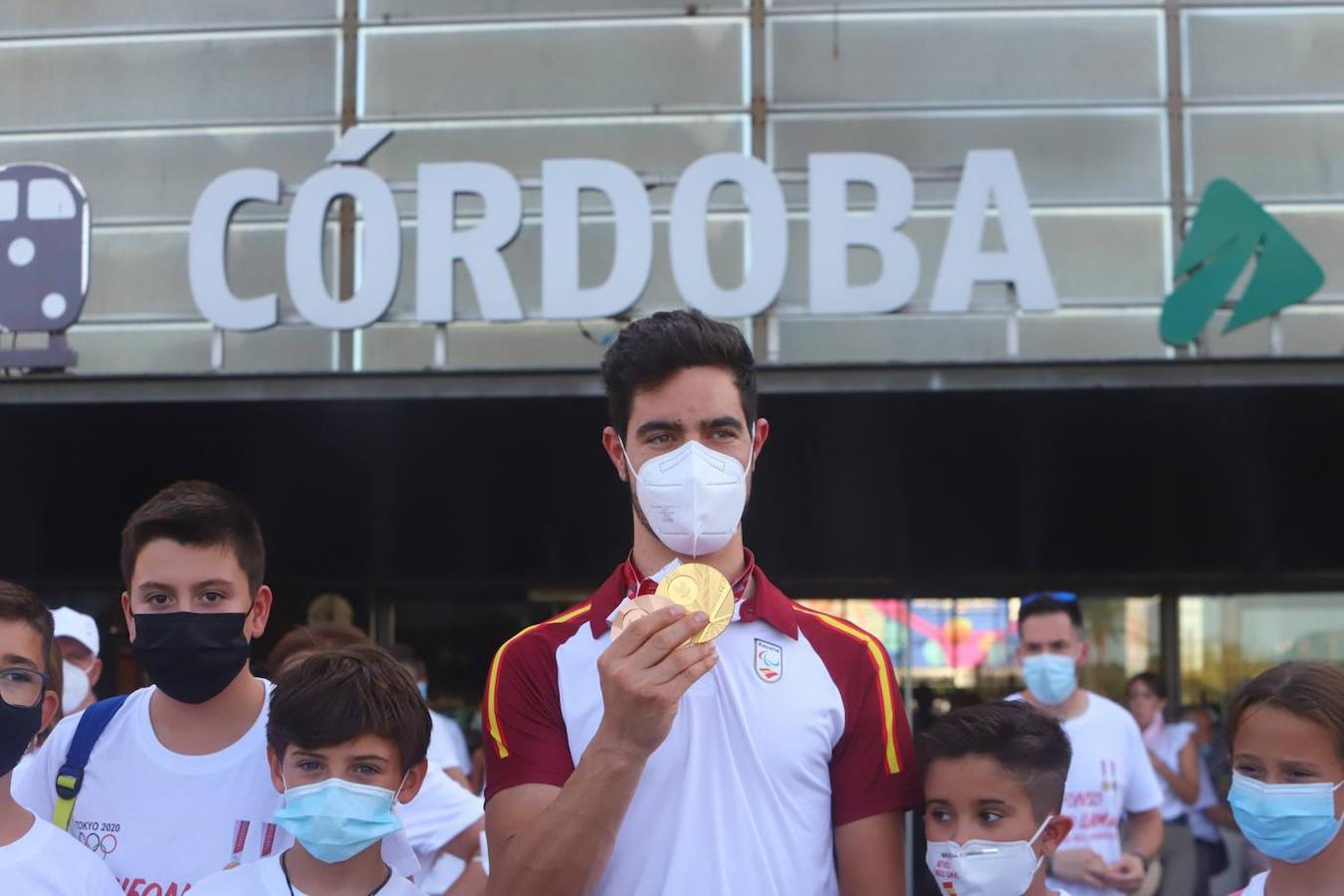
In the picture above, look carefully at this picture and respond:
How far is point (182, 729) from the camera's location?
11.0 feet

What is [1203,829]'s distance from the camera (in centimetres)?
1017

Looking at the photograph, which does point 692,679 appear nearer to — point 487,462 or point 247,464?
point 487,462

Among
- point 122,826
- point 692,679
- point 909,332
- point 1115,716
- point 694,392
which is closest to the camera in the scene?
point 692,679

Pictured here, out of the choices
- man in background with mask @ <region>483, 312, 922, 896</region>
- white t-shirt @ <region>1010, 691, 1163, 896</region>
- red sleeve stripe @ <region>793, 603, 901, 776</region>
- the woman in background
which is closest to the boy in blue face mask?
man in background with mask @ <region>483, 312, 922, 896</region>

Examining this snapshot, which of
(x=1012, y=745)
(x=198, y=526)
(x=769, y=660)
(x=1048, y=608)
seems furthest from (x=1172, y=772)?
(x=198, y=526)

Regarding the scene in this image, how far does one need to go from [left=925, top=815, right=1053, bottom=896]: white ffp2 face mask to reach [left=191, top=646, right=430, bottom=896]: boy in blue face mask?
112 cm

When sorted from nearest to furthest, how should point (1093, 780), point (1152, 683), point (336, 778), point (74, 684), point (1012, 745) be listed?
1. point (336, 778)
2. point (1012, 745)
3. point (74, 684)
4. point (1093, 780)
5. point (1152, 683)

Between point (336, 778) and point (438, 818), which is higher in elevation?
point (336, 778)

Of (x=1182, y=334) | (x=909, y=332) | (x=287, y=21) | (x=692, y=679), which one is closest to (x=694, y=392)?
(x=692, y=679)

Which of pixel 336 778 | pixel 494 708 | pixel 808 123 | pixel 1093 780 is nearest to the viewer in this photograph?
pixel 494 708

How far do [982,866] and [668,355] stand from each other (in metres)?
1.32

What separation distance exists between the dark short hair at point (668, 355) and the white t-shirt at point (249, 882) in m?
1.14

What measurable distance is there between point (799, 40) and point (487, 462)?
5.21 meters

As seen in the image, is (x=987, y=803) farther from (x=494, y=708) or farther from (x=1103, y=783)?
(x=1103, y=783)
